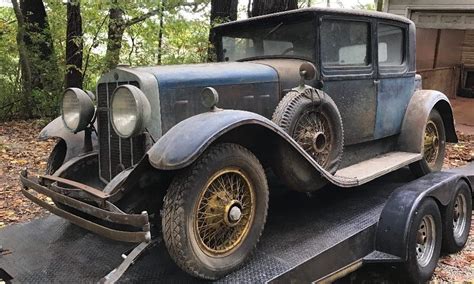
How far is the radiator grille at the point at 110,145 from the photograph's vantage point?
302 centimetres

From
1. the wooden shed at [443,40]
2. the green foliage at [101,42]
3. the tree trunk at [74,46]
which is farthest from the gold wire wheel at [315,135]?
the wooden shed at [443,40]

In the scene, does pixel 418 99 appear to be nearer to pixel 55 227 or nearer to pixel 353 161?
pixel 353 161

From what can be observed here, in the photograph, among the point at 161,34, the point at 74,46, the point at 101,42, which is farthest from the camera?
the point at 161,34

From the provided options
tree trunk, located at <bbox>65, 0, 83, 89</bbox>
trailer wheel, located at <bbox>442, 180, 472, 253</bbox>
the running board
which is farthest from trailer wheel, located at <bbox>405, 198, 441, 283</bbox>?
tree trunk, located at <bbox>65, 0, 83, 89</bbox>

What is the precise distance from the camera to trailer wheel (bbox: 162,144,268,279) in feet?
8.05

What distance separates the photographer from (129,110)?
2750mm

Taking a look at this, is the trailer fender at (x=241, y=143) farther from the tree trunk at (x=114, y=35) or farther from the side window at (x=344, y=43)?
the tree trunk at (x=114, y=35)

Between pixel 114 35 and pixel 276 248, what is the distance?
7.92 m

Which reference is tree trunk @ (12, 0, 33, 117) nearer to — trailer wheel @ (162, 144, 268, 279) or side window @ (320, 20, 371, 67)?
side window @ (320, 20, 371, 67)

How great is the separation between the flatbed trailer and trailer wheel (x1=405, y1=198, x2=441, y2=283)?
0.12 meters

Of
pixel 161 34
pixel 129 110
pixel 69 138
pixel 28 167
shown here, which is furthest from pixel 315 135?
pixel 161 34

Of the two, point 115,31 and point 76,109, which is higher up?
point 115,31

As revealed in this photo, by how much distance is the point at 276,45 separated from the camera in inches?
156

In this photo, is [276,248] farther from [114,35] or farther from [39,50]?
[39,50]
